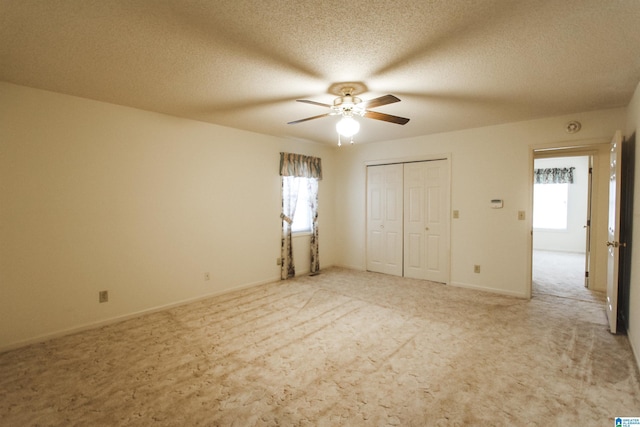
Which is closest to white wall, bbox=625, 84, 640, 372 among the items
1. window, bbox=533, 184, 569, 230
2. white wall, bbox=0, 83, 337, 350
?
white wall, bbox=0, 83, 337, 350

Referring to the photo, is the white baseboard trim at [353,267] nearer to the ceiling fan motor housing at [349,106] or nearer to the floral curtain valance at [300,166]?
the floral curtain valance at [300,166]

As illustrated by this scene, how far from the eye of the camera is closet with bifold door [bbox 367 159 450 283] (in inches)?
191

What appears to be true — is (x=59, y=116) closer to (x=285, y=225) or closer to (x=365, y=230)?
(x=285, y=225)

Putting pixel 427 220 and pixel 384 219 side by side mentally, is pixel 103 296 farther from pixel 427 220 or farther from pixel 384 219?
pixel 427 220

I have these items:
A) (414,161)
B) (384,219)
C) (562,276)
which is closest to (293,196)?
(384,219)

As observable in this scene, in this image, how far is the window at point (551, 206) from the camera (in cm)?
796

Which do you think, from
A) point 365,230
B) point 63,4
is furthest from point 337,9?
point 365,230

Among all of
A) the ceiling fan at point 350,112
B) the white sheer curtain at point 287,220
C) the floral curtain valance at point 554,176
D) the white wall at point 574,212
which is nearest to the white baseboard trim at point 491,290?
the white sheer curtain at point 287,220

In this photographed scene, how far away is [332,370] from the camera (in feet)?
7.85

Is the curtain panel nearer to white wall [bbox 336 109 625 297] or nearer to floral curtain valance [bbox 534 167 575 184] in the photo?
white wall [bbox 336 109 625 297]

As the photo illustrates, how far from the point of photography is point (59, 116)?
2945 millimetres

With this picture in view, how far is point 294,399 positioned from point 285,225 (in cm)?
327

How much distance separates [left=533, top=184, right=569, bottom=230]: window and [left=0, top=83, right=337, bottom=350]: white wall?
26.0 feet

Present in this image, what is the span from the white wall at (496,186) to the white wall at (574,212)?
5.16m
